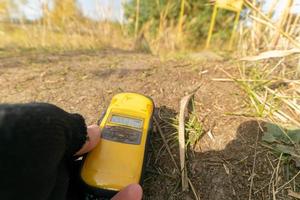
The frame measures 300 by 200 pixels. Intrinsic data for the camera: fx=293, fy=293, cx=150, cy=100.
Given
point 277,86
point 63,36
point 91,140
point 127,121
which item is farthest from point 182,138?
point 63,36

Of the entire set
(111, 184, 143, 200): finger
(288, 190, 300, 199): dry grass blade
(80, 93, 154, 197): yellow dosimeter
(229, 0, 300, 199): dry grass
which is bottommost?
(288, 190, 300, 199): dry grass blade

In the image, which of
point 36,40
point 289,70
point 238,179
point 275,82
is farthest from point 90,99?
point 36,40

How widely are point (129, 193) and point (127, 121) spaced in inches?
10.1

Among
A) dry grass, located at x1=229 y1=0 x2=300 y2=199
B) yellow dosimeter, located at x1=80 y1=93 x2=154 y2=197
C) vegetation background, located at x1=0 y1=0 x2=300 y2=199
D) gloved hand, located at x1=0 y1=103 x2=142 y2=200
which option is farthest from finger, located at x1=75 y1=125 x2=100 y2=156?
dry grass, located at x1=229 y1=0 x2=300 y2=199

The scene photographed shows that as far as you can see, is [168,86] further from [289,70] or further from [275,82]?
[289,70]

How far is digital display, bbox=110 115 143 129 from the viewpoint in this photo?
2.90 ft

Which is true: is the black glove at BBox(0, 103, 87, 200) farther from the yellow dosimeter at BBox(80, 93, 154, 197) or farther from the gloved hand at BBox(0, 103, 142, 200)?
the yellow dosimeter at BBox(80, 93, 154, 197)

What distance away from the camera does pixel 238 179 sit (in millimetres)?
888

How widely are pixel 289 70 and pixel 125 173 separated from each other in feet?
3.16

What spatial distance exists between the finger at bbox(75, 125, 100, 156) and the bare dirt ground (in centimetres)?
21

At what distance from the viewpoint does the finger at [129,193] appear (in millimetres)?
694

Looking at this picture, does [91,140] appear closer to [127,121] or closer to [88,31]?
[127,121]

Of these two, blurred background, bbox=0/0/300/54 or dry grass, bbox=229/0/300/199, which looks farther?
blurred background, bbox=0/0/300/54

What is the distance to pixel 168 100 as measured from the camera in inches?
46.0
